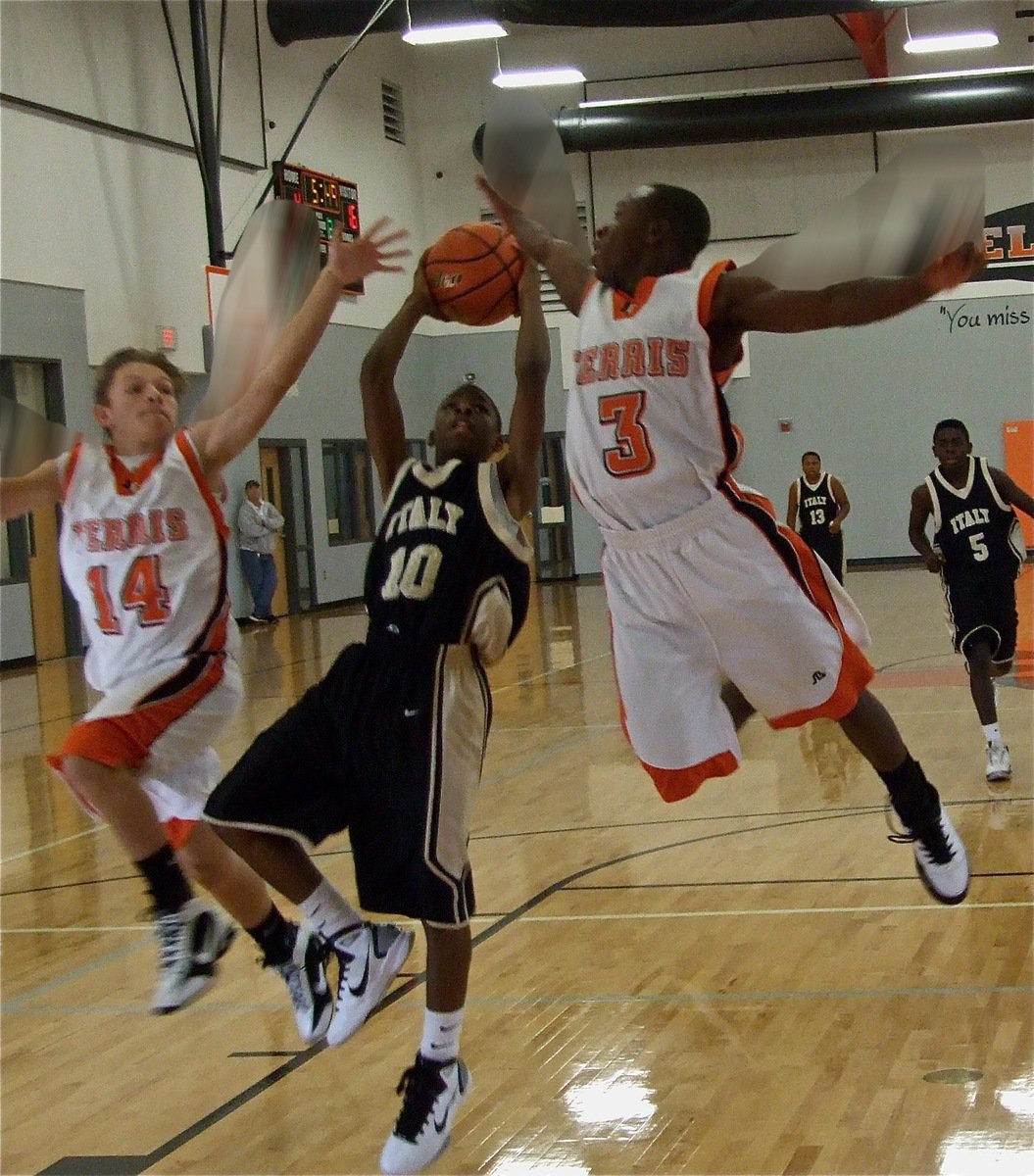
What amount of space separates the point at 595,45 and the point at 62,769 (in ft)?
66.8

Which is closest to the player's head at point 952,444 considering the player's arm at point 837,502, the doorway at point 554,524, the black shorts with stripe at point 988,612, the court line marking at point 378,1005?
the black shorts with stripe at point 988,612

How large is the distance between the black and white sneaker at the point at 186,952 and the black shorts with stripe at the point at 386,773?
374mm

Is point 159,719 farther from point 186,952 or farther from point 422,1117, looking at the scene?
point 422,1117

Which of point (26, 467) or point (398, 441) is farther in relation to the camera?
point (26, 467)

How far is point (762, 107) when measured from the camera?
20.3 m

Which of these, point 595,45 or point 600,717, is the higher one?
point 595,45

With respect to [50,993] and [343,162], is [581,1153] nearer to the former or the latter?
[50,993]

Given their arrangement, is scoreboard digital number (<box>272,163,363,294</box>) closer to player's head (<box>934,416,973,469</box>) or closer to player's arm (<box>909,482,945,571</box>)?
player's arm (<box>909,482,945,571</box>)

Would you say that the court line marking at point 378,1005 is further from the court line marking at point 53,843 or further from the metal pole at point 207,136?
the metal pole at point 207,136

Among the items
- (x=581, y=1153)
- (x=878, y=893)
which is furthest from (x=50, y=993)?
(x=878, y=893)

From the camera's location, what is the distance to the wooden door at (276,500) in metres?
19.6

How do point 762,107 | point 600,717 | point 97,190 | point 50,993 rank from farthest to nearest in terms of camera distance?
point 762,107
point 97,190
point 600,717
point 50,993

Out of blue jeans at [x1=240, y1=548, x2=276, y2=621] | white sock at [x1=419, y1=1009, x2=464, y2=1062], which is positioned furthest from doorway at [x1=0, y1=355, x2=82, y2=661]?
white sock at [x1=419, y1=1009, x2=464, y2=1062]

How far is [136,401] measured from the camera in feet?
12.6
